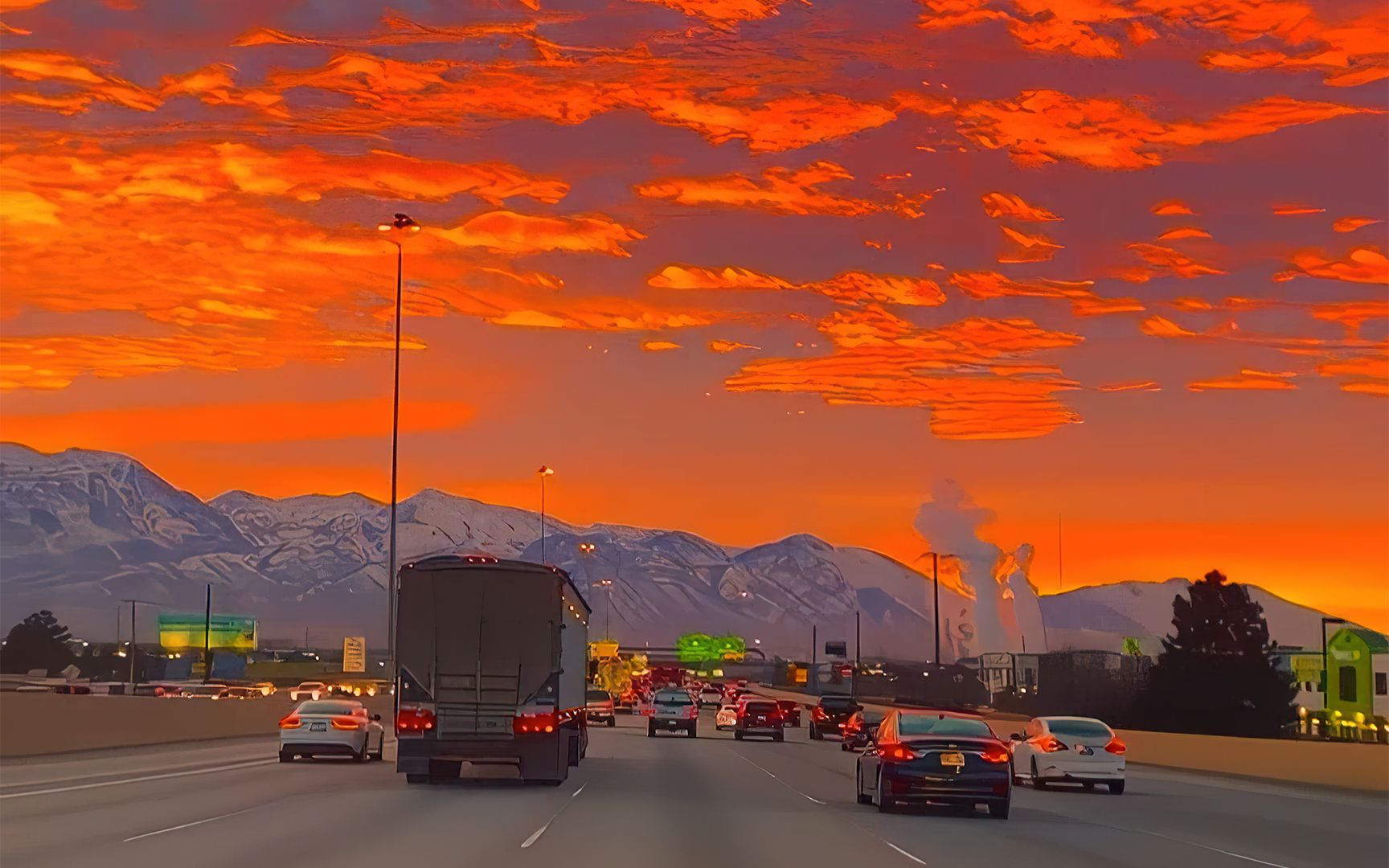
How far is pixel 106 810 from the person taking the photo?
2477 centimetres

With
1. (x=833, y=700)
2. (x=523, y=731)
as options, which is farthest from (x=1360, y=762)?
(x=833, y=700)

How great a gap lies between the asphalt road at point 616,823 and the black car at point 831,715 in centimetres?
2836

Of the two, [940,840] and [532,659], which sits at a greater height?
[532,659]

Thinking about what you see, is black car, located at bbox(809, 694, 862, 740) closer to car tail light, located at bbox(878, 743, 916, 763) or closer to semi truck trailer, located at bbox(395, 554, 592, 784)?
semi truck trailer, located at bbox(395, 554, 592, 784)

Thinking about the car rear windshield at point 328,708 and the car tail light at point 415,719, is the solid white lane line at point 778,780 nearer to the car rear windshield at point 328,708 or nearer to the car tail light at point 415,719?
the car tail light at point 415,719

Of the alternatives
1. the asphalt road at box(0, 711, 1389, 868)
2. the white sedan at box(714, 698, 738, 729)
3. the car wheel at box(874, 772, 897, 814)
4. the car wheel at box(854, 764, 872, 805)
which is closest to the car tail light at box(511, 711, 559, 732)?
the asphalt road at box(0, 711, 1389, 868)

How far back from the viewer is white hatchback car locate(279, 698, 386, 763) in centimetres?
4025

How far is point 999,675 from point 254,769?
14193 cm

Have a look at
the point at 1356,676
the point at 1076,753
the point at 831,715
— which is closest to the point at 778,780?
the point at 1076,753

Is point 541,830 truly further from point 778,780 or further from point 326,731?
point 326,731

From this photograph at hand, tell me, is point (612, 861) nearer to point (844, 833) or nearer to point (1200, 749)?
point (844, 833)

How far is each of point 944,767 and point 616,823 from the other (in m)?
5.59

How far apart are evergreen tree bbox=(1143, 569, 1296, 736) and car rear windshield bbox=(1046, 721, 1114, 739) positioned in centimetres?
8199

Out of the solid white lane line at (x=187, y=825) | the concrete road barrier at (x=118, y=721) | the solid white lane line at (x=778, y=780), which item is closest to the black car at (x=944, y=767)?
the solid white lane line at (x=778, y=780)
